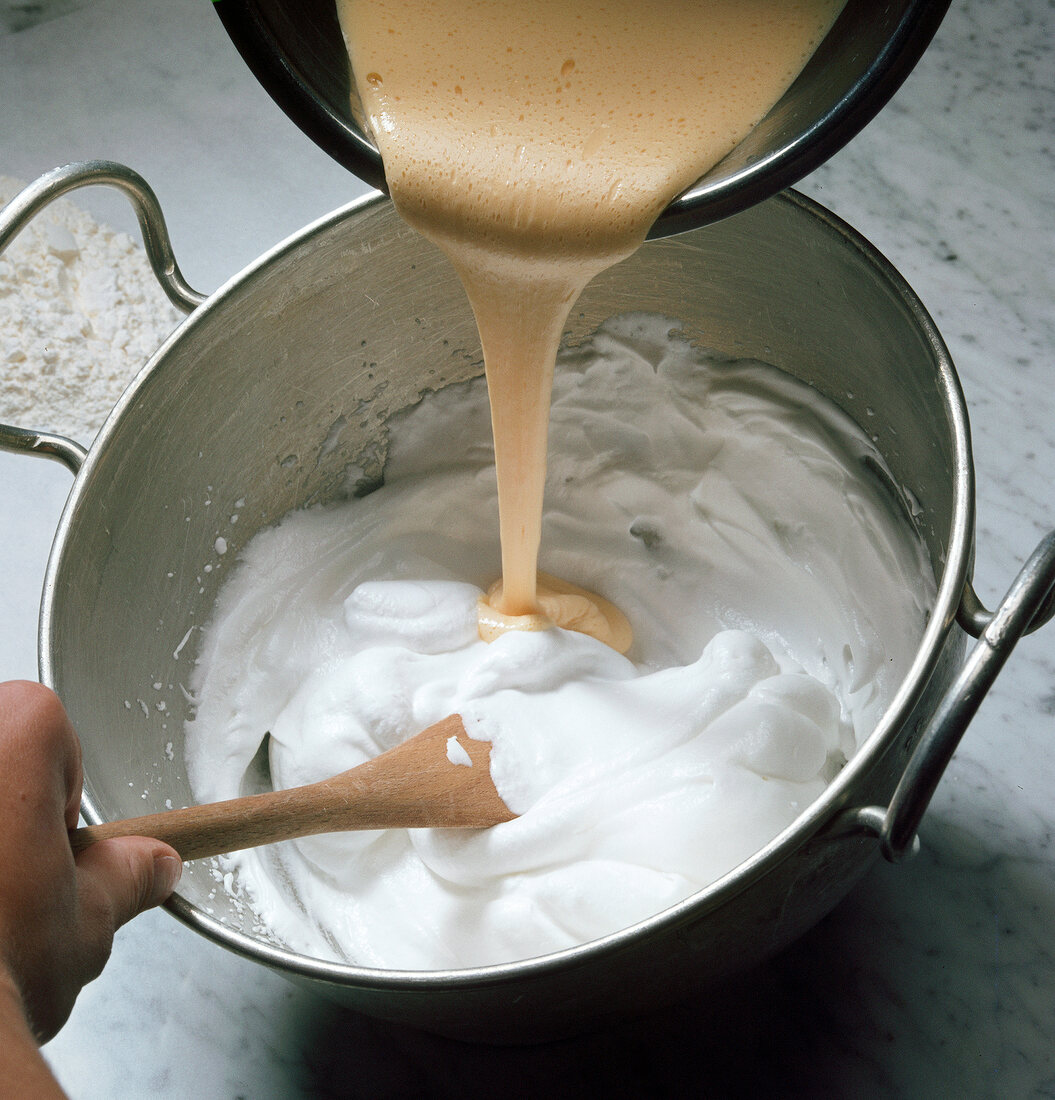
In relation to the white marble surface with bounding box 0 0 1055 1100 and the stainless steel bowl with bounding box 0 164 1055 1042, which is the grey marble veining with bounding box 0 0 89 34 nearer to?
the white marble surface with bounding box 0 0 1055 1100

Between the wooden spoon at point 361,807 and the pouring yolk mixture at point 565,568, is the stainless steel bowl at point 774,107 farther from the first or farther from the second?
the wooden spoon at point 361,807

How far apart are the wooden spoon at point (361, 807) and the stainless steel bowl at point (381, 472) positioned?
6 centimetres

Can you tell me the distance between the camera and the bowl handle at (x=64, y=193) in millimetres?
883

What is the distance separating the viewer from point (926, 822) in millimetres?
1083

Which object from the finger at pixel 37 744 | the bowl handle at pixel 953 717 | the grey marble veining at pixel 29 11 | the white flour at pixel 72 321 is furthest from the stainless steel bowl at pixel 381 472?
the grey marble veining at pixel 29 11

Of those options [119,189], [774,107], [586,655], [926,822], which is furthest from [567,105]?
[926,822]

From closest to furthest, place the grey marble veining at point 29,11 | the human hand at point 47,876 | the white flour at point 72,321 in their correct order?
the human hand at point 47,876
the white flour at point 72,321
the grey marble veining at point 29,11

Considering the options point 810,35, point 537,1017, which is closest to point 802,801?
point 537,1017

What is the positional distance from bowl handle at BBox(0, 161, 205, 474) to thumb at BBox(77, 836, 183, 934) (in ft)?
1.26

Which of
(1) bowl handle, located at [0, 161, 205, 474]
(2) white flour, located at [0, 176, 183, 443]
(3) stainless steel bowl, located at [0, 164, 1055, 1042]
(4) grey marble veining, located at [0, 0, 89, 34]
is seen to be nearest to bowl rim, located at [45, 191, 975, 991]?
(3) stainless steel bowl, located at [0, 164, 1055, 1042]

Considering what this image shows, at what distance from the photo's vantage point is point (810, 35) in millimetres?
797

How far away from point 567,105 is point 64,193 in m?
0.44

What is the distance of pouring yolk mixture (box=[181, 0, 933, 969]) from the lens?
79 cm

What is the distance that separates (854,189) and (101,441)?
985mm
